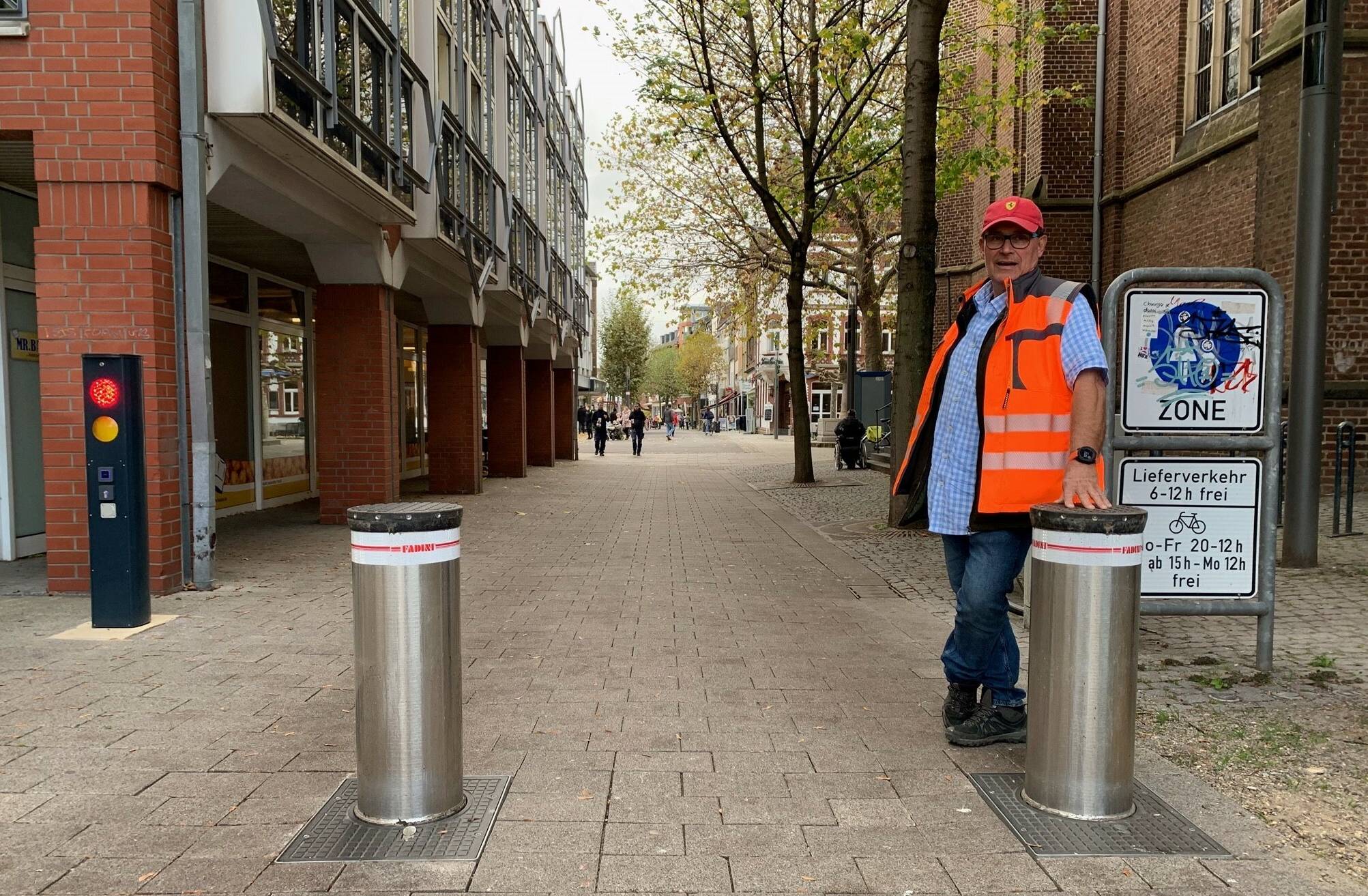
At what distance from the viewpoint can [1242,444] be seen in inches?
181

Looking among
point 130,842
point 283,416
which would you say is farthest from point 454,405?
point 130,842

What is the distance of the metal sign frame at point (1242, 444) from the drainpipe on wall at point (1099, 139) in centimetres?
1537

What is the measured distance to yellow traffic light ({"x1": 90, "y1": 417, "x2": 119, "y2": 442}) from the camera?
5504 mm

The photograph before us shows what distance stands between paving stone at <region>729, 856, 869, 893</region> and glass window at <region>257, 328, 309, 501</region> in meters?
12.0

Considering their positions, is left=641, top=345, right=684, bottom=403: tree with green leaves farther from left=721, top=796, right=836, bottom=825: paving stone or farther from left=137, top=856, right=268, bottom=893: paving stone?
left=137, top=856, right=268, bottom=893: paving stone

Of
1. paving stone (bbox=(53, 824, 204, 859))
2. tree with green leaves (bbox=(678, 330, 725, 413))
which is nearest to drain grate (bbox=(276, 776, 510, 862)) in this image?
paving stone (bbox=(53, 824, 204, 859))

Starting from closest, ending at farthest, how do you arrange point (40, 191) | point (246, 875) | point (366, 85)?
1. point (246, 875)
2. point (40, 191)
3. point (366, 85)

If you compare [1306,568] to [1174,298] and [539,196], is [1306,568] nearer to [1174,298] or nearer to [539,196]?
[1174,298]

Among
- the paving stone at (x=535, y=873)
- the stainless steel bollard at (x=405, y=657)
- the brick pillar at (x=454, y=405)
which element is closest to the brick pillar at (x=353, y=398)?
the brick pillar at (x=454, y=405)

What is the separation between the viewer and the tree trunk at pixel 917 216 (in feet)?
32.6

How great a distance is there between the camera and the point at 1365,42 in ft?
36.5

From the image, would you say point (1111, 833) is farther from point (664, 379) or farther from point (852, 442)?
point (664, 379)

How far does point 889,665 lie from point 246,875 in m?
3.37

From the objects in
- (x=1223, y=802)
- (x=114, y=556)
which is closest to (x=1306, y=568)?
(x=1223, y=802)
